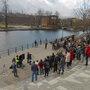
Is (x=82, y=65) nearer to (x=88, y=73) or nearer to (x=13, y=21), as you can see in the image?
(x=88, y=73)

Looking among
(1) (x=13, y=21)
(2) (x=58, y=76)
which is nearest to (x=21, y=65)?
(2) (x=58, y=76)

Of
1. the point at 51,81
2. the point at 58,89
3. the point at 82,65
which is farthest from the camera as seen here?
the point at 82,65

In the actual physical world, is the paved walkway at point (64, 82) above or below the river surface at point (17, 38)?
above

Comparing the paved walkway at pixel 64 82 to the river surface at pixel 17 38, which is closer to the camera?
the paved walkway at pixel 64 82

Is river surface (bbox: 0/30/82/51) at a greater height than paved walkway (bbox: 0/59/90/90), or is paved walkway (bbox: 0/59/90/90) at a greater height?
paved walkway (bbox: 0/59/90/90)

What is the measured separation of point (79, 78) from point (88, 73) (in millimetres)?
1282

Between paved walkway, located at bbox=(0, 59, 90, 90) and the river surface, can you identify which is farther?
the river surface

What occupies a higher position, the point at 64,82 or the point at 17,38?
the point at 64,82

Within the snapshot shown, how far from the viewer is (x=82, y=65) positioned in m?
20.2

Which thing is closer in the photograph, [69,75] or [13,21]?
[69,75]

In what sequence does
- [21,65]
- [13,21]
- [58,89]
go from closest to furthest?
[58,89] → [21,65] → [13,21]

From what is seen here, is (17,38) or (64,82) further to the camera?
(17,38)

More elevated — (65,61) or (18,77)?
(65,61)

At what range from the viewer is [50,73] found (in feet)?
62.7
